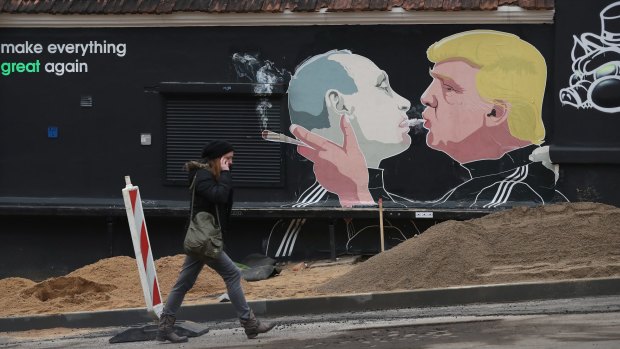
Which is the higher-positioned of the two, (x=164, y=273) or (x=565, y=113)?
(x=565, y=113)

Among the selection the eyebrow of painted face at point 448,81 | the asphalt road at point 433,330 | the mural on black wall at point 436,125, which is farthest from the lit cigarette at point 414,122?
the asphalt road at point 433,330

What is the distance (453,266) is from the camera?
1409 cm

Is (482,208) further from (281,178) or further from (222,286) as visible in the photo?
(222,286)

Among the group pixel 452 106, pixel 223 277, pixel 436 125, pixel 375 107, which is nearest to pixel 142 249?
pixel 223 277

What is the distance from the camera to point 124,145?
19.5m

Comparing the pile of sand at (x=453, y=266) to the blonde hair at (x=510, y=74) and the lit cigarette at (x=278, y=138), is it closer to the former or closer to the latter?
the blonde hair at (x=510, y=74)

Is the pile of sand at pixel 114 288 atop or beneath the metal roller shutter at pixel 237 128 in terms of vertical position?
beneath

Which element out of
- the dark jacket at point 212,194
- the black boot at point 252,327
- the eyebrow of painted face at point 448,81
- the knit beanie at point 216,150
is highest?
the eyebrow of painted face at point 448,81

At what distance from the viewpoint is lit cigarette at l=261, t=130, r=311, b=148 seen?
62.5ft

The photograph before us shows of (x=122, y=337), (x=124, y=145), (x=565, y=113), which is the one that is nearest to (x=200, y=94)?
(x=124, y=145)

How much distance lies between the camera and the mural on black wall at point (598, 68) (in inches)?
704

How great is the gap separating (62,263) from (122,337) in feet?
25.0

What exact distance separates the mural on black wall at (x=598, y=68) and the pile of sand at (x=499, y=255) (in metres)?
3.06

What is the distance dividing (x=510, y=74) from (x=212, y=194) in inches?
323
